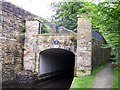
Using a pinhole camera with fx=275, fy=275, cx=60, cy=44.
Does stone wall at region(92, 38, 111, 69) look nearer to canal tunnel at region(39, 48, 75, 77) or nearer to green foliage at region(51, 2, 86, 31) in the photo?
canal tunnel at region(39, 48, 75, 77)

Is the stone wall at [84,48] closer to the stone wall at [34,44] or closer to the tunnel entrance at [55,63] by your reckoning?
the stone wall at [34,44]

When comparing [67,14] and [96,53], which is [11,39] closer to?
[96,53]

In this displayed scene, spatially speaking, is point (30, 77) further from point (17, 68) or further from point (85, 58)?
point (85, 58)

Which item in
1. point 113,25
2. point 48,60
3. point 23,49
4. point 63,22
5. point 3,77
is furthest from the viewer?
point 63,22

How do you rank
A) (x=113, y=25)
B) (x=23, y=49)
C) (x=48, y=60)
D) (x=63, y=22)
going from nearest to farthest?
(x=113, y=25), (x=23, y=49), (x=48, y=60), (x=63, y=22)

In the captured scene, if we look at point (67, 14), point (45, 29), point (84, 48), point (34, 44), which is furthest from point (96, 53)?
point (67, 14)

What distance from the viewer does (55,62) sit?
20.3 meters

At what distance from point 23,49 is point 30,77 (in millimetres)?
1701

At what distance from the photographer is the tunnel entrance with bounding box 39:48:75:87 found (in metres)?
16.2

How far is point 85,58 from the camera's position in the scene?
45.6 ft

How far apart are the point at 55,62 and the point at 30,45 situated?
5.38 metres

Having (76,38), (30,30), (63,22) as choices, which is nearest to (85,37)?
(76,38)

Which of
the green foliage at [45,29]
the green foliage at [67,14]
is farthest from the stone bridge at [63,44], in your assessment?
the green foliage at [67,14]

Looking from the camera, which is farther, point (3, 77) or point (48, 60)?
point (48, 60)
